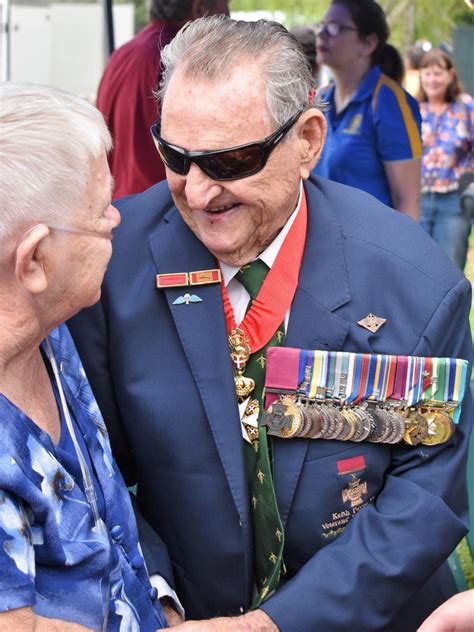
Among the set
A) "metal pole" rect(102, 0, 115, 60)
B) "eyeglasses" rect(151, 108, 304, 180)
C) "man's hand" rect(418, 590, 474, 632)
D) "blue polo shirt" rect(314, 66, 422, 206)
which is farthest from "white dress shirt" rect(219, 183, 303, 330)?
"metal pole" rect(102, 0, 115, 60)

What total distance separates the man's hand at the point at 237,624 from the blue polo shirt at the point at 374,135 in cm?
304

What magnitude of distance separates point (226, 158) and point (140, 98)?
2676 mm

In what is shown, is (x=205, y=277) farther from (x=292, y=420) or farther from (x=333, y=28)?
(x=333, y=28)

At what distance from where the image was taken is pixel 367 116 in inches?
187

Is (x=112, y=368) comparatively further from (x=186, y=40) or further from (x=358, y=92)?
(x=358, y=92)

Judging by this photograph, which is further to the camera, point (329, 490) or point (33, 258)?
point (329, 490)

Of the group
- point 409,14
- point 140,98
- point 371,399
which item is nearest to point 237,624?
point 371,399

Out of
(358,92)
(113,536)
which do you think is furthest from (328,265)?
(358,92)

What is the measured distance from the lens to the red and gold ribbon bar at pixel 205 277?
2.07 m

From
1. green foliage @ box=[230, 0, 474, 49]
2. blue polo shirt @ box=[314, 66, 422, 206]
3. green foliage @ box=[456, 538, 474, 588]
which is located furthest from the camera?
green foliage @ box=[230, 0, 474, 49]

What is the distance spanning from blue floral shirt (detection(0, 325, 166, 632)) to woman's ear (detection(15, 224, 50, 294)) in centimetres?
19

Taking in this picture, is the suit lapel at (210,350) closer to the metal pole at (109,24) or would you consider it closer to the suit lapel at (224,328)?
the suit lapel at (224,328)

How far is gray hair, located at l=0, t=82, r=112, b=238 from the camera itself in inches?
61.9

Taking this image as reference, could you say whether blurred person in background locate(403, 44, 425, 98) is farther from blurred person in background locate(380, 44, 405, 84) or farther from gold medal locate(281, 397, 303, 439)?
gold medal locate(281, 397, 303, 439)
